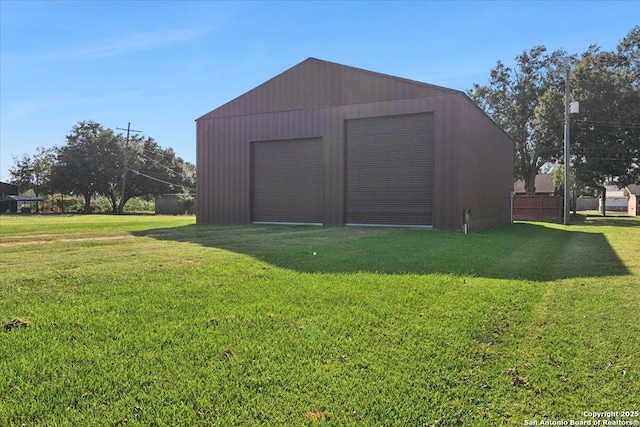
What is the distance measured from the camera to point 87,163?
141 feet

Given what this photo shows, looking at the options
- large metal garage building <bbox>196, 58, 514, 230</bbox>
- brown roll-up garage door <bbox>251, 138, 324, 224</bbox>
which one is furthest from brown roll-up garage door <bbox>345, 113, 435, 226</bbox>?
brown roll-up garage door <bbox>251, 138, 324, 224</bbox>

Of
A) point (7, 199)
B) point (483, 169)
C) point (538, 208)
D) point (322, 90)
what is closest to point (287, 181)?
point (322, 90)

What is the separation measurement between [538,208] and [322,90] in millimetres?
17666

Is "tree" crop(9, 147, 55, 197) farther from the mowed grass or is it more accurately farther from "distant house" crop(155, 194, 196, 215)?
the mowed grass

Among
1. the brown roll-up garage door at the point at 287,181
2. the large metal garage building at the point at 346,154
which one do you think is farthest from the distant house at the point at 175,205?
the brown roll-up garage door at the point at 287,181

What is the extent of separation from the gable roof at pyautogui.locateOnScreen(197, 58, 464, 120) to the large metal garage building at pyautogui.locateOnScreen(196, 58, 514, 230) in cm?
4

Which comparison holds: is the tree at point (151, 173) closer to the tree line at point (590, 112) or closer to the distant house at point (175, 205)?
the distant house at point (175, 205)

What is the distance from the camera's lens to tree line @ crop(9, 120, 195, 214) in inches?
1702

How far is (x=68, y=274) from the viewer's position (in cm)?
556

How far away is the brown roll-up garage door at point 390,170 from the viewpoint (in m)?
15.7

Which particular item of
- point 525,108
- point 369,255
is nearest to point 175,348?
point 369,255

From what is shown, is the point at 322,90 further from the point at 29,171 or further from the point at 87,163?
the point at 29,171

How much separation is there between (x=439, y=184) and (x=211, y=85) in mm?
10921

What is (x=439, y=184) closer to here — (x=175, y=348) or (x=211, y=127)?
(x=211, y=127)
